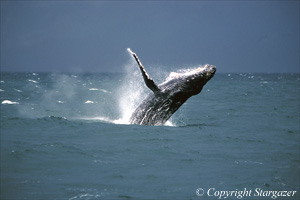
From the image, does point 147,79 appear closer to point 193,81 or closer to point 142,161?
point 193,81

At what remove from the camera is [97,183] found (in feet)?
19.5

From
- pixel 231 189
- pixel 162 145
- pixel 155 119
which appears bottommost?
pixel 231 189

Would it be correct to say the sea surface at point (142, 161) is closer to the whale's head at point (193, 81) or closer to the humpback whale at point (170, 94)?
the humpback whale at point (170, 94)

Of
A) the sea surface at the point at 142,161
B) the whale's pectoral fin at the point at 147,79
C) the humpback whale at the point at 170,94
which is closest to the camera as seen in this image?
the sea surface at the point at 142,161

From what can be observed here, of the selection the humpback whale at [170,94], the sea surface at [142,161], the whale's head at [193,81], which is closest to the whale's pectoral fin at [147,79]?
the humpback whale at [170,94]

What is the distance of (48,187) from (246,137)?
21.1 feet

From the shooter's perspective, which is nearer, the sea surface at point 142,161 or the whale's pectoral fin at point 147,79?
the sea surface at point 142,161

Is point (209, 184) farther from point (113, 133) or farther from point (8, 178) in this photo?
point (113, 133)

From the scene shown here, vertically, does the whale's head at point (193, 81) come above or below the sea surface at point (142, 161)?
above

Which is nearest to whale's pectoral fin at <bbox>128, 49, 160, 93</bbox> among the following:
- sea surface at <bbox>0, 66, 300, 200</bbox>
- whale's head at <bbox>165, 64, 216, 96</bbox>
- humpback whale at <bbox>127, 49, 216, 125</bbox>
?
humpback whale at <bbox>127, 49, 216, 125</bbox>

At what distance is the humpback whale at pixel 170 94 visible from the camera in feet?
36.9

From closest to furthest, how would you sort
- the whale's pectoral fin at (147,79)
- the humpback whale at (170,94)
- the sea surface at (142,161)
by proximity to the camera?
the sea surface at (142,161) → the whale's pectoral fin at (147,79) → the humpback whale at (170,94)

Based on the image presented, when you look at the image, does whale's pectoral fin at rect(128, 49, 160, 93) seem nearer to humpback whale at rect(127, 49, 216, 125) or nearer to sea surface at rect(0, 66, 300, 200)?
humpback whale at rect(127, 49, 216, 125)

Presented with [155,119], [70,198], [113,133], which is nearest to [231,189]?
[70,198]
